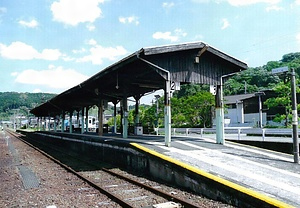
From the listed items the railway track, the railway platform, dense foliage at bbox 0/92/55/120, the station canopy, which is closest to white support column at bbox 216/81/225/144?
the station canopy

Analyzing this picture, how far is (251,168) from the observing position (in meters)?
8.00

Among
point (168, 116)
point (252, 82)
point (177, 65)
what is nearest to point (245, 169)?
point (168, 116)

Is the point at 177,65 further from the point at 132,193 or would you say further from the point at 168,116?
the point at 132,193

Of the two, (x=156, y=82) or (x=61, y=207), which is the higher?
(x=156, y=82)

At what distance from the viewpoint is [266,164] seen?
28.3 feet

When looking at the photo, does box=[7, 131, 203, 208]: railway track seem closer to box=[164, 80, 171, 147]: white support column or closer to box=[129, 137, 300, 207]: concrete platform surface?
box=[129, 137, 300, 207]: concrete platform surface

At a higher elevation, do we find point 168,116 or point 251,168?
point 168,116

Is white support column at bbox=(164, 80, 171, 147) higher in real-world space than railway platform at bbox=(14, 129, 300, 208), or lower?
higher

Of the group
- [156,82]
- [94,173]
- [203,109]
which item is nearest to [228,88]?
[203,109]

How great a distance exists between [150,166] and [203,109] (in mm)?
22933

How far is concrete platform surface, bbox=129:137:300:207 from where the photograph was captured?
6.03 metres

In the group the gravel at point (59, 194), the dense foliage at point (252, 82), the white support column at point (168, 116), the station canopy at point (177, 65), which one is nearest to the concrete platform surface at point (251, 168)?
the white support column at point (168, 116)

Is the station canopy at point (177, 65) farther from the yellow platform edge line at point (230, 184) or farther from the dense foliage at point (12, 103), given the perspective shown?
the dense foliage at point (12, 103)

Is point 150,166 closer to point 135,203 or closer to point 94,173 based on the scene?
point 94,173
